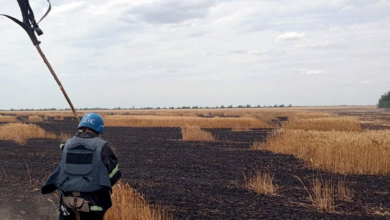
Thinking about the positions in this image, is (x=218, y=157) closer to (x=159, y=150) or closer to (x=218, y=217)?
(x=159, y=150)

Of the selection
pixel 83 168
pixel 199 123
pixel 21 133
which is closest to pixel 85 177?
pixel 83 168

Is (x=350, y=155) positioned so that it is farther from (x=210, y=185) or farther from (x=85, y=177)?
(x=85, y=177)

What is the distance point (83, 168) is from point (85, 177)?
10cm

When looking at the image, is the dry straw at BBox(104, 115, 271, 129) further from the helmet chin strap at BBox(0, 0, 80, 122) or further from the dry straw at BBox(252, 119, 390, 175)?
the helmet chin strap at BBox(0, 0, 80, 122)

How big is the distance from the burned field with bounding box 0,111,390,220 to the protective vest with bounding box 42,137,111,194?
4286 millimetres

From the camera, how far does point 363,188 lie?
10750mm

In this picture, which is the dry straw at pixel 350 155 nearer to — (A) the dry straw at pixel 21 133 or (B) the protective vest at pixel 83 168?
(B) the protective vest at pixel 83 168

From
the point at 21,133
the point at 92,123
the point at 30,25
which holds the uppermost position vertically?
the point at 30,25

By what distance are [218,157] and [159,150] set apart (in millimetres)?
4325

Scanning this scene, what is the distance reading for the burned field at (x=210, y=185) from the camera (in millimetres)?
8320

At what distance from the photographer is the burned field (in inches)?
328

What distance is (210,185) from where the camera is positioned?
36.4 ft

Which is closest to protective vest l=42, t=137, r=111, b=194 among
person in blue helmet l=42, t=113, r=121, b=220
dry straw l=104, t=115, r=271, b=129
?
person in blue helmet l=42, t=113, r=121, b=220

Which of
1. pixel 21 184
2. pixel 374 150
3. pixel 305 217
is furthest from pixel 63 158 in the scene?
pixel 374 150
